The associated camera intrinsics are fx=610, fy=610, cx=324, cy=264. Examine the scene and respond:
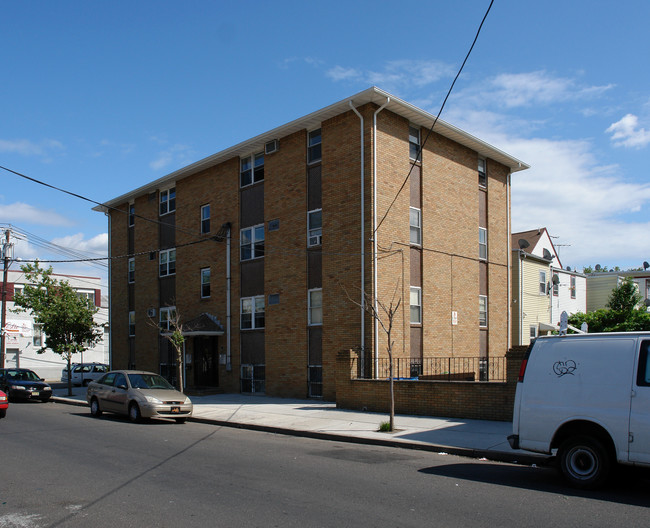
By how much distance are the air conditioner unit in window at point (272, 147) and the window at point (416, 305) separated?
7459mm

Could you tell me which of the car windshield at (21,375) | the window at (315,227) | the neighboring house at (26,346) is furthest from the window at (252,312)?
the neighboring house at (26,346)

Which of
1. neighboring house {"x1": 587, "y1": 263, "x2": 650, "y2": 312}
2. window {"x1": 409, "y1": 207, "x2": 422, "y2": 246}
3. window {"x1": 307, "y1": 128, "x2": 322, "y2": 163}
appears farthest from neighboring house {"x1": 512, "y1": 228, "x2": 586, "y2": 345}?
window {"x1": 307, "y1": 128, "x2": 322, "y2": 163}

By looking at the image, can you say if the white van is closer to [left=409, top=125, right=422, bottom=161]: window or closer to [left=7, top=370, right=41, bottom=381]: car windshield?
[left=409, top=125, right=422, bottom=161]: window

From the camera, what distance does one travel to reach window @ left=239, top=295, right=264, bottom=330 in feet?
77.3

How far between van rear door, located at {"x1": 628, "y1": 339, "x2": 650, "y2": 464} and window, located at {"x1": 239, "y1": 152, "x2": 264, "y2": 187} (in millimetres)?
18169

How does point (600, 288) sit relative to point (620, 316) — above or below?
above

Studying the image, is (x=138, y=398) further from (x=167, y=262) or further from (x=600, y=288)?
(x=600, y=288)

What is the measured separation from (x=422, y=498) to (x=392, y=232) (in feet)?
44.3

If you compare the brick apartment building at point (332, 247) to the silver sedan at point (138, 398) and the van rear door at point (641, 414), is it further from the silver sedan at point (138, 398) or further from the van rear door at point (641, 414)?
the van rear door at point (641, 414)

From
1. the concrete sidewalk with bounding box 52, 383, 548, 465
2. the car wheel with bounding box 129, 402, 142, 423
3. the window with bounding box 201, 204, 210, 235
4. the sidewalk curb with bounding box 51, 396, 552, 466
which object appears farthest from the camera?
the window with bounding box 201, 204, 210, 235

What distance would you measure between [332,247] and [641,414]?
1379cm

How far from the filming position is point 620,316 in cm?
3375

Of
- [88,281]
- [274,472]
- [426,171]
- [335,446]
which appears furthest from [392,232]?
[88,281]

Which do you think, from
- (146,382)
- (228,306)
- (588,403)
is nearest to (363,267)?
(146,382)
